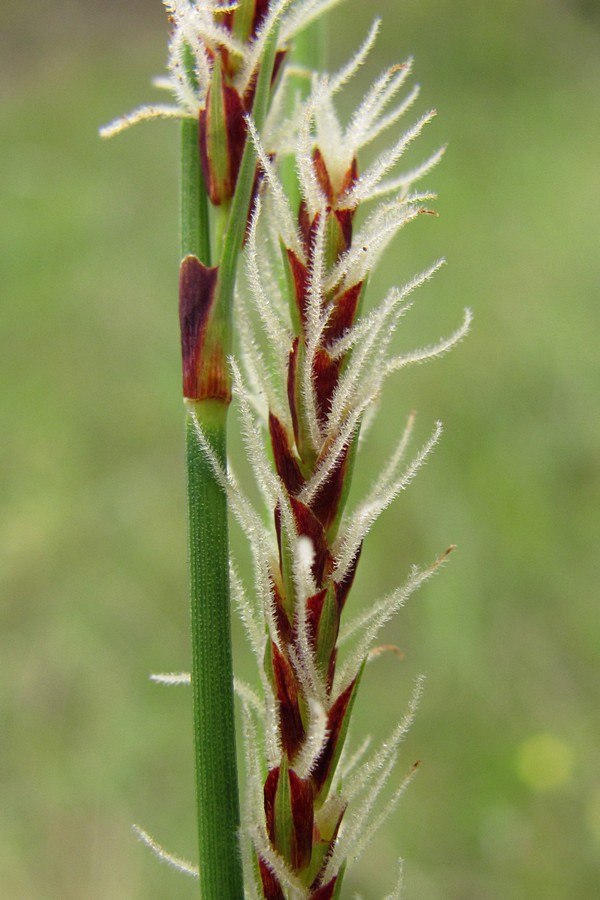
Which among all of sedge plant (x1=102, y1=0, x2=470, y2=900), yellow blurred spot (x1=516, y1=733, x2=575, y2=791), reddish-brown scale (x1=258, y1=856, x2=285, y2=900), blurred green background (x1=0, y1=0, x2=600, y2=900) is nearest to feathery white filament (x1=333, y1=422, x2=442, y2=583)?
sedge plant (x1=102, y1=0, x2=470, y2=900)

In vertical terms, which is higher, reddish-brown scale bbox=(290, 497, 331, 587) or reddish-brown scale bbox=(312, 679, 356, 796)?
reddish-brown scale bbox=(290, 497, 331, 587)

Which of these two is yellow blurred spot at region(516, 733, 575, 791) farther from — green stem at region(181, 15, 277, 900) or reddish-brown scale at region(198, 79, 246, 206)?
reddish-brown scale at region(198, 79, 246, 206)

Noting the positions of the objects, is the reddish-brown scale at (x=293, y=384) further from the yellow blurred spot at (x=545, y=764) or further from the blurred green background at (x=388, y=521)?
the yellow blurred spot at (x=545, y=764)

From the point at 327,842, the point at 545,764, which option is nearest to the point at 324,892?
the point at 327,842

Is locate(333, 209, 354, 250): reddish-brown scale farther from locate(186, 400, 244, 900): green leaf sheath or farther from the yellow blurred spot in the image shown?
the yellow blurred spot

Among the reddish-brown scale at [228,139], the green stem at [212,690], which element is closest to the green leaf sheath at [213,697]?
the green stem at [212,690]

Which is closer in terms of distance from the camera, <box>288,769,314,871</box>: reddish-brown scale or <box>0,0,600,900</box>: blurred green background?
<box>288,769,314,871</box>: reddish-brown scale
